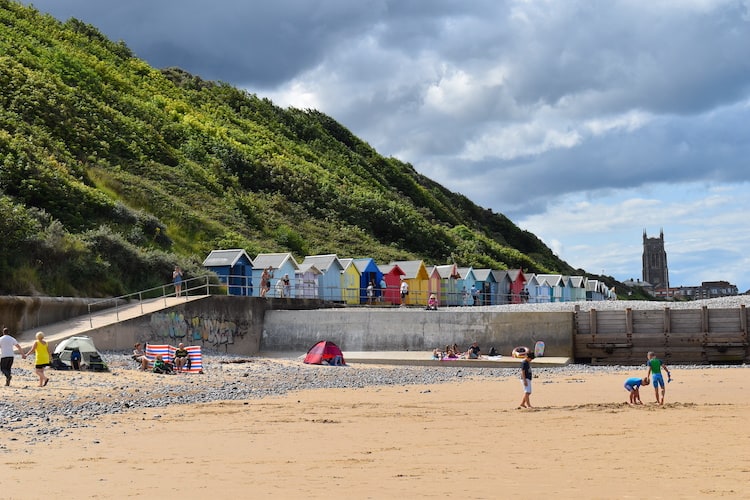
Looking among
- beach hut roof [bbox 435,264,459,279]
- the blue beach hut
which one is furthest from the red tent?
beach hut roof [bbox 435,264,459,279]

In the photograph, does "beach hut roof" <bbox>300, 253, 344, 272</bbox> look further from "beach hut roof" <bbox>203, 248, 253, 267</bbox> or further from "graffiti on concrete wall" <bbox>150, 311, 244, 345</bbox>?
"graffiti on concrete wall" <bbox>150, 311, 244, 345</bbox>

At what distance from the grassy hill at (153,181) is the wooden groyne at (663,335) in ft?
64.9

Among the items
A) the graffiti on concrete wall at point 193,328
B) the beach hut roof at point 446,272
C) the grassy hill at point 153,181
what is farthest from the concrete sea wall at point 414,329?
the beach hut roof at point 446,272

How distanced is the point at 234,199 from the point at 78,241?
29235mm

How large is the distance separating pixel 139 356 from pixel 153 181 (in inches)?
1402

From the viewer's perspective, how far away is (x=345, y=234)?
75938 mm

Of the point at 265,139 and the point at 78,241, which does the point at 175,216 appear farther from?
the point at 265,139

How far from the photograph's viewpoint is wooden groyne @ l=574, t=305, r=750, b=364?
35250 millimetres

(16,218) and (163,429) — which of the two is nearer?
(163,429)

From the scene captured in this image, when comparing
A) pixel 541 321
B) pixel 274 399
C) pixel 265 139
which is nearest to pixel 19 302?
pixel 274 399

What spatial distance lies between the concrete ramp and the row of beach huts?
4252 millimetres

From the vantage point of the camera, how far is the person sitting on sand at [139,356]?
89.5 ft

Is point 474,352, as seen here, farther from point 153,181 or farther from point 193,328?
point 153,181

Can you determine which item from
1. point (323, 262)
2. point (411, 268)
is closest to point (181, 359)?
point (323, 262)
